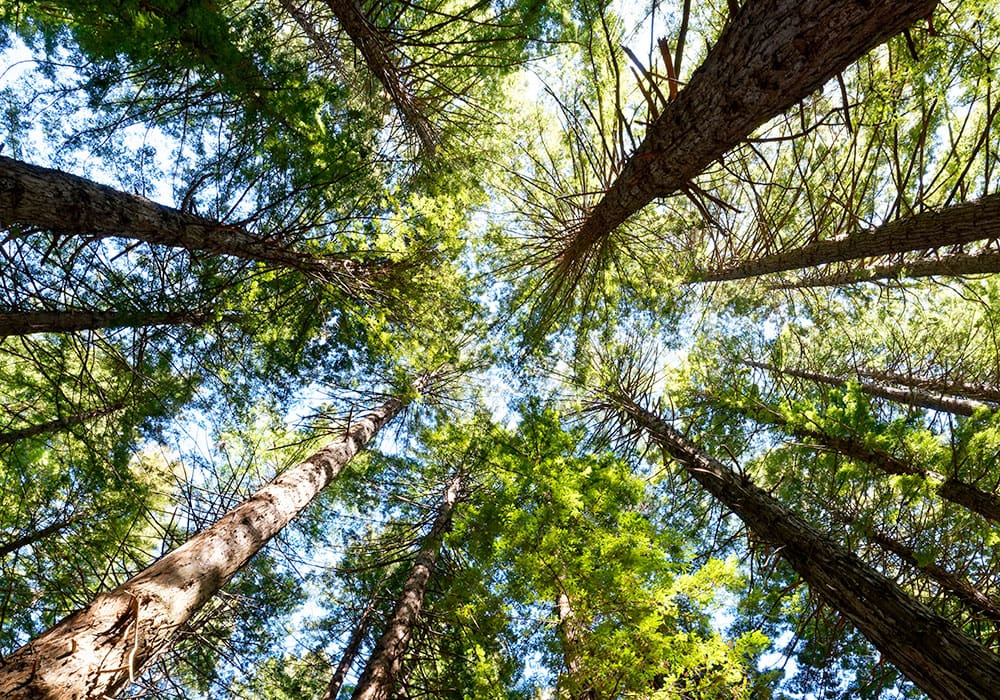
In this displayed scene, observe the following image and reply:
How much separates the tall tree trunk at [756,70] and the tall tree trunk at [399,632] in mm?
5163

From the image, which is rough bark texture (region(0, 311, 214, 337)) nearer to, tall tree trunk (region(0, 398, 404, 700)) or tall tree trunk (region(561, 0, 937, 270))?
tall tree trunk (region(0, 398, 404, 700))

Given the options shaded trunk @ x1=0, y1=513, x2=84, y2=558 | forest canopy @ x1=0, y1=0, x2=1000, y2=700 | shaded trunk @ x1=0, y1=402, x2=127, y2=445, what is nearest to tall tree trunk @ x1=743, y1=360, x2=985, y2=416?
forest canopy @ x1=0, y1=0, x2=1000, y2=700

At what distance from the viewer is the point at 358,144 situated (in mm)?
4801

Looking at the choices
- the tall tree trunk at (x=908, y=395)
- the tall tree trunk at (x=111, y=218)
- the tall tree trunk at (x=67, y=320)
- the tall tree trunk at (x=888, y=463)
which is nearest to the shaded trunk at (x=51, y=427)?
the tall tree trunk at (x=67, y=320)

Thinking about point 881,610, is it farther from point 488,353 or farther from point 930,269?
point 488,353

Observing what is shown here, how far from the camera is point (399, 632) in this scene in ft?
16.6

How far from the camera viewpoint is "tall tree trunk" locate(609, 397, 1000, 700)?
2588 millimetres

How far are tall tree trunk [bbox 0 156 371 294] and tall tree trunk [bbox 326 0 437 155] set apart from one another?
212cm

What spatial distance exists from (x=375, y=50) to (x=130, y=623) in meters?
5.03

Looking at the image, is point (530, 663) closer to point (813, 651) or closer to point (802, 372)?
point (813, 651)

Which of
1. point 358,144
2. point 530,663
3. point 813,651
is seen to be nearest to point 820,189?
point 358,144

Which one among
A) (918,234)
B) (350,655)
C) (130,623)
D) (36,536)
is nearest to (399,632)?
(350,655)

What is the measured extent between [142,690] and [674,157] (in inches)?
199

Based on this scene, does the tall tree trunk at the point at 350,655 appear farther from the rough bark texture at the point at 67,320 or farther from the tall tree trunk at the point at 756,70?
the tall tree trunk at the point at 756,70
